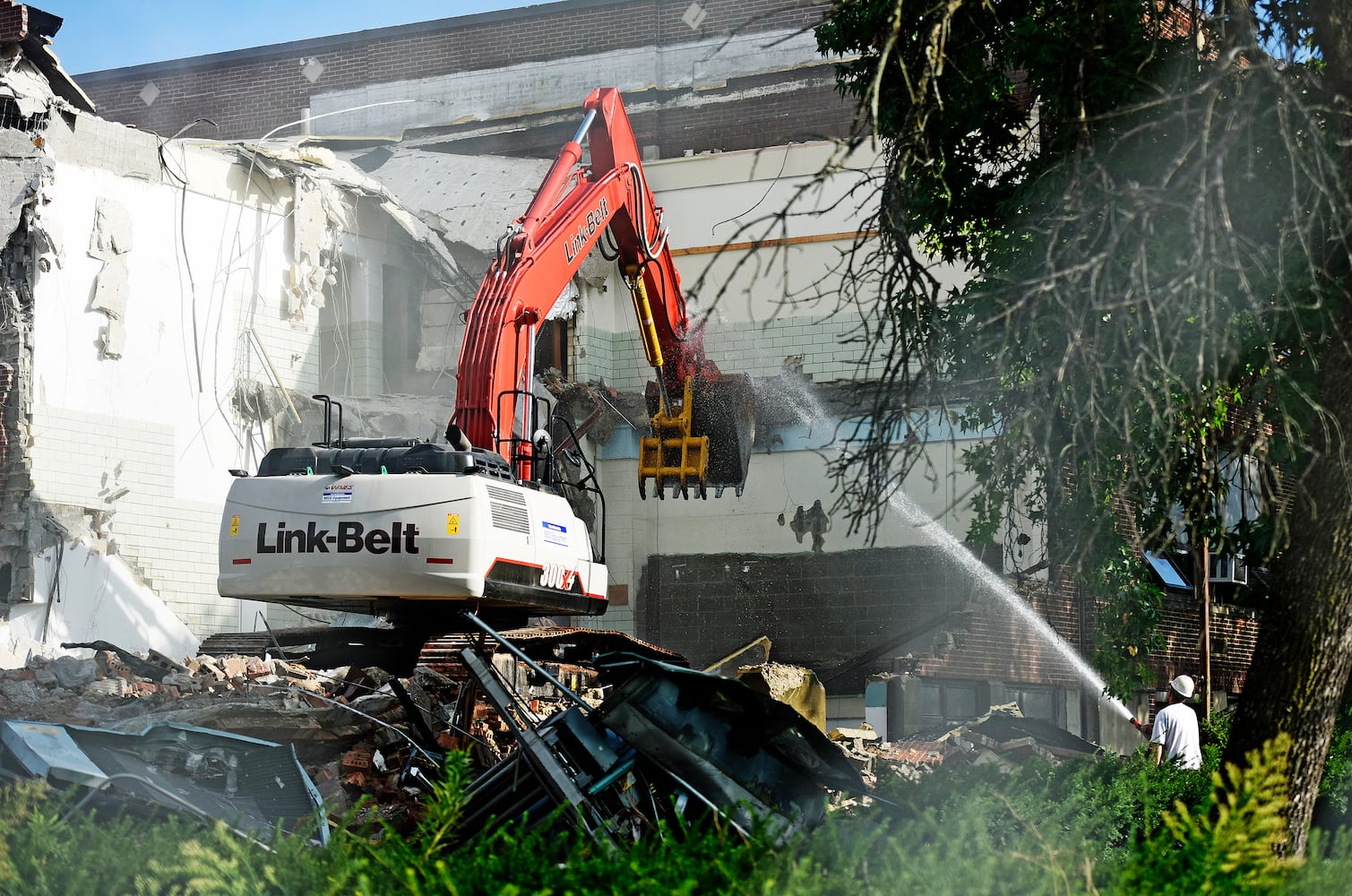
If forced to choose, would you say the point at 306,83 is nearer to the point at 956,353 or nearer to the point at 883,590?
the point at 883,590

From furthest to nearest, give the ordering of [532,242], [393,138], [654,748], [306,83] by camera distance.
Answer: [306,83]
[393,138]
[532,242]
[654,748]

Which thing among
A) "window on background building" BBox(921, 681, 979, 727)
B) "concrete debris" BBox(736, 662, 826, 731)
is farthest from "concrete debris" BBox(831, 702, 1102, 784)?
"window on background building" BBox(921, 681, 979, 727)

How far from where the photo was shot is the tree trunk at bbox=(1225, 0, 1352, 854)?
239 inches

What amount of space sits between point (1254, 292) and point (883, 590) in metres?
14.4

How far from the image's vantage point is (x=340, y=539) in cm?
1051

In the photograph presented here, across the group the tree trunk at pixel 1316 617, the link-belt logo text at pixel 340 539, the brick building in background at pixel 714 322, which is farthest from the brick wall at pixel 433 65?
the tree trunk at pixel 1316 617

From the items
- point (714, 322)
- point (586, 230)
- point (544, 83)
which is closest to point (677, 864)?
point (586, 230)

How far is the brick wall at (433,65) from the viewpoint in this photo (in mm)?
26109

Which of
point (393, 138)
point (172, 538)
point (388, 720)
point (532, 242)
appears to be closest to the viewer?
point (388, 720)

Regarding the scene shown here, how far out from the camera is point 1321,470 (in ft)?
20.3

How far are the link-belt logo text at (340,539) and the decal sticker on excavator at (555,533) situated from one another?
1.18 metres

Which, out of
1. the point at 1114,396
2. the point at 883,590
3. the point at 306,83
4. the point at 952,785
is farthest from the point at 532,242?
the point at 306,83

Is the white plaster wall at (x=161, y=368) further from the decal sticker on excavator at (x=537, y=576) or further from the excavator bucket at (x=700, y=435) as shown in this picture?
the decal sticker on excavator at (x=537, y=576)

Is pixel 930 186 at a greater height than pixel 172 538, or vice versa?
pixel 930 186
